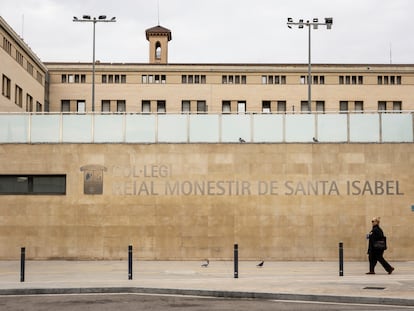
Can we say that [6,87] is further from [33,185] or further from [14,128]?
[33,185]

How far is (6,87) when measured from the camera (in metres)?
46.5

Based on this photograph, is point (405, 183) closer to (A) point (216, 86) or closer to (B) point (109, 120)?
(B) point (109, 120)

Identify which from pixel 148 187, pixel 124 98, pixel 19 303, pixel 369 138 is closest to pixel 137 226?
pixel 148 187

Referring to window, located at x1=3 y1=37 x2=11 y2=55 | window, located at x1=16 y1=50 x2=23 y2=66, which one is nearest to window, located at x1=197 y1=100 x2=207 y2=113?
window, located at x1=16 y1=50 x2=23 y2=66

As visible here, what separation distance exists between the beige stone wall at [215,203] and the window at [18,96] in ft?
81.5

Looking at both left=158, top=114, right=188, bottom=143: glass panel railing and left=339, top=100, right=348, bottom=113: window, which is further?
left=339, top=100, right=348, bottom=113: window

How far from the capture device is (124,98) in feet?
213

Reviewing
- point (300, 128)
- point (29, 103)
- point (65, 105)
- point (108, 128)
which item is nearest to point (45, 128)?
point (108, 128)

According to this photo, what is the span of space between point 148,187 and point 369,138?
27.3ft

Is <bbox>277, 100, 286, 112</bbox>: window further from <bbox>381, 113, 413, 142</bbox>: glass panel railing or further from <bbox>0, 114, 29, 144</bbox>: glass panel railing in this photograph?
<bbox>0, 114, 29, 144</bbox>: glass panel railing

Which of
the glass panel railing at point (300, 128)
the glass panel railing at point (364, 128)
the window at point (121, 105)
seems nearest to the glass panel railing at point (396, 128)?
the glass panel railing at point (364, 128)

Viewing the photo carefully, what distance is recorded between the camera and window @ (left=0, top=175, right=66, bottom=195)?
25.2 m

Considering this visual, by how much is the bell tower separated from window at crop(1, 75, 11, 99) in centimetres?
3480

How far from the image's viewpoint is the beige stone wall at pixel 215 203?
80.5ft
